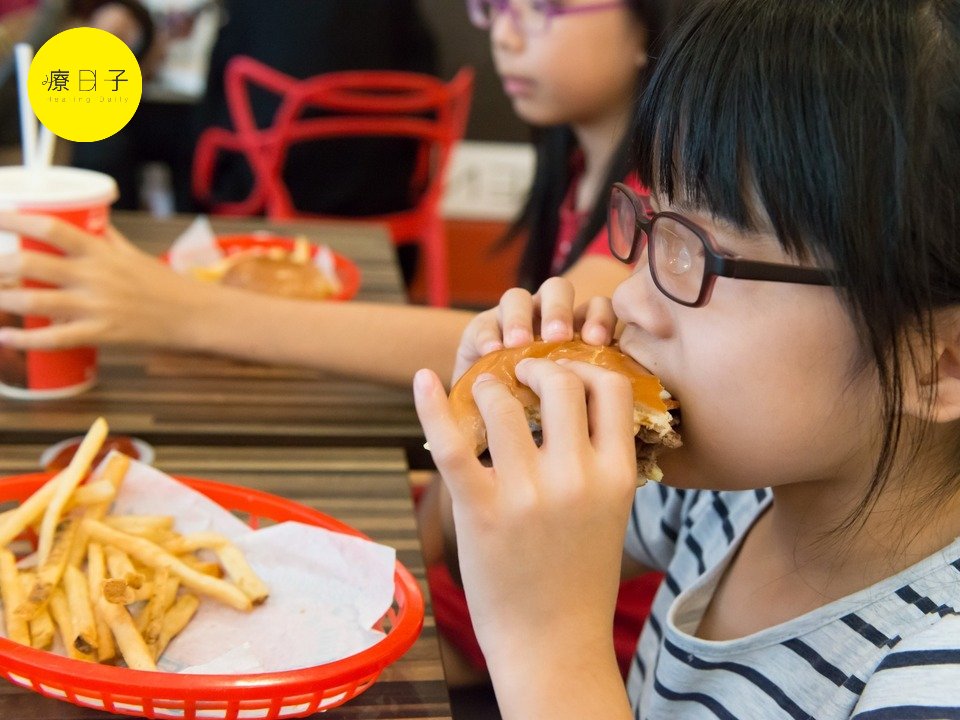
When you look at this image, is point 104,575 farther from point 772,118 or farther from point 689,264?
point 772,118

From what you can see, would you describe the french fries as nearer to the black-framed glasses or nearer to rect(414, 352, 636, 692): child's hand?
rect(414, 352, 636, 692): child's hand

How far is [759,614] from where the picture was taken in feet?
3.59

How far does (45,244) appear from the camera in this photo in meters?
1.33

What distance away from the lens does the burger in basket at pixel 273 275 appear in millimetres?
1644

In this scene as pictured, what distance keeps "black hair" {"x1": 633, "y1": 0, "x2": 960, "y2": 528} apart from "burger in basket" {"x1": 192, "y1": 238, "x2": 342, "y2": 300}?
909mm

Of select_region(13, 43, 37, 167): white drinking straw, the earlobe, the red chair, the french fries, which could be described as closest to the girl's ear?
the earlobe

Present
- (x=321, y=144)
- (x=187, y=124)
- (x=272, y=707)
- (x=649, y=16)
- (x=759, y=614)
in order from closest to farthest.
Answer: (x=272, y=707), (x=759, y=614), (x=649, y=16), (x=321, y=144), (x=187, y=124)

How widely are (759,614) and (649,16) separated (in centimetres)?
121

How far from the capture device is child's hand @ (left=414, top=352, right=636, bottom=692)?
2.74ft

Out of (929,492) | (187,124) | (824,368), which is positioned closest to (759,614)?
(929,492)

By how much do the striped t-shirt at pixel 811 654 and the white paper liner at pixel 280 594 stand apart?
13.8 inches

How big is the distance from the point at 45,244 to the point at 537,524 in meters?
0.83

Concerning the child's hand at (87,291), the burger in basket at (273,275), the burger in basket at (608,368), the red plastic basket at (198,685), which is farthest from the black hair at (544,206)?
the red plastic basket at (198,685)

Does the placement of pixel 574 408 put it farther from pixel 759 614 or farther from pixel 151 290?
pixel 151 290
